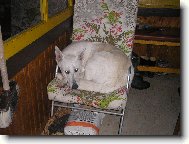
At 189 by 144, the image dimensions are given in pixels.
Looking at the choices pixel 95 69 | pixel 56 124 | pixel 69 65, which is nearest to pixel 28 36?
pixel 69 65

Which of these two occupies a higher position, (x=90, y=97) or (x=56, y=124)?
(x=90, y=97)

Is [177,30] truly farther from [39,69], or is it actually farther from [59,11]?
[39,69]

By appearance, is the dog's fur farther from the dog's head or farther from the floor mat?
the floor mat

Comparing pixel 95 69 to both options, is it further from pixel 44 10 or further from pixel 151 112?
pixel 151 112

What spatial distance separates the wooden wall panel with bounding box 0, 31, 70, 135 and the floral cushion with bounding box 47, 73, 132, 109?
19 centimetres

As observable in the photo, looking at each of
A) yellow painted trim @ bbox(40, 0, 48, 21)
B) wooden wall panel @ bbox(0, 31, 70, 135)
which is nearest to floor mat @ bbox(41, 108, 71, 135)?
wooden wall panel @ bbox(0, 31, 70, 135)

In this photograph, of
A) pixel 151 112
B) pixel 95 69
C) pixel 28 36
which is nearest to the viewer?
pixel 28 36

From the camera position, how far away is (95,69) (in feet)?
8.43

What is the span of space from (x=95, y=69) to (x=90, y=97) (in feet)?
1.12

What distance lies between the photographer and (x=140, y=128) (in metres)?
2.95

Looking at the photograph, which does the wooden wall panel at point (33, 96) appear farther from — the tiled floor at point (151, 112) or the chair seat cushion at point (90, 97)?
the tiled floor at point (151, 112)

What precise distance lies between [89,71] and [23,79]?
2.37 feet

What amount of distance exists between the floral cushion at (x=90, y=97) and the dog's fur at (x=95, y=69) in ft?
0.18

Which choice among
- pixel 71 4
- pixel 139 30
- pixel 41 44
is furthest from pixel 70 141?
pixel 139 30
